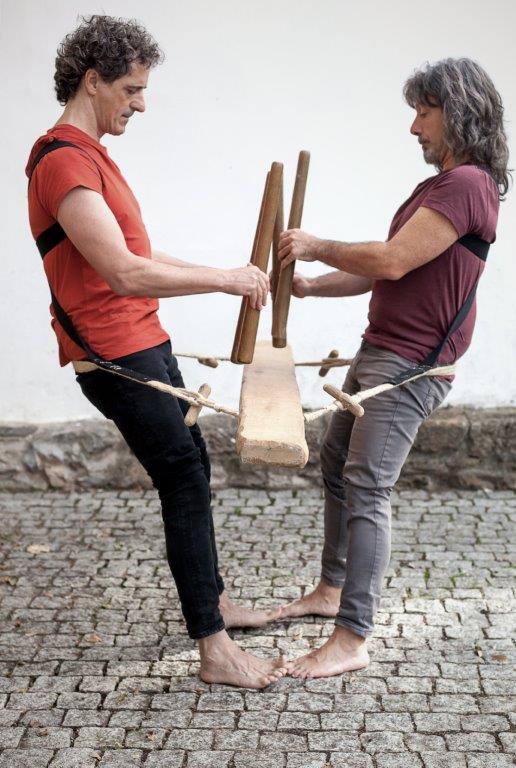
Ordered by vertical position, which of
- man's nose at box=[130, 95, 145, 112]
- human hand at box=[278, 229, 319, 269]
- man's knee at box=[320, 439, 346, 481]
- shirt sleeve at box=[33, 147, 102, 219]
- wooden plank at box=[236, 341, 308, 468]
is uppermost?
man's nose at box=[130, 95, 145, 112]

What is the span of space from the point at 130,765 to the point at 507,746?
1105mm

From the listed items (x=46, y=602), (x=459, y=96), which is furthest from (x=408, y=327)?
(x=46, y=602)

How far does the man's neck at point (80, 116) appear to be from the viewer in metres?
3.24

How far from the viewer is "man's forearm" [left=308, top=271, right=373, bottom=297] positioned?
3.96 m

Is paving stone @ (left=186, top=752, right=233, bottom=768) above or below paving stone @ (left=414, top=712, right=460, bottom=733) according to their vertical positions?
below

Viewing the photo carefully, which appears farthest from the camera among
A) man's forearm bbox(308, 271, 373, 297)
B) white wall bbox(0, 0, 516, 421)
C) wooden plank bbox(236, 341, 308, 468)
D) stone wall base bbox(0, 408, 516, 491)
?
stone wall base bbox(0, 408, 516, 491)

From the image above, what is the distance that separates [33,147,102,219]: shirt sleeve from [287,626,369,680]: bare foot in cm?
169

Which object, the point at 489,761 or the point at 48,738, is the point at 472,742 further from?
the point at 48,738

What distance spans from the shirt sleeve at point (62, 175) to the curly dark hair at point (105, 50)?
0.29 metres

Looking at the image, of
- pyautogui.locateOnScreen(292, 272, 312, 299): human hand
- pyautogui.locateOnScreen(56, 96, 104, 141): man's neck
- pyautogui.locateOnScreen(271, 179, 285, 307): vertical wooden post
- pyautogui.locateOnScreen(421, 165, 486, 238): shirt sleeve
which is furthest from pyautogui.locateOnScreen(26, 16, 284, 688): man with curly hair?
pyautogui.locateOnScreen(292, 272, 312, 299): human hand

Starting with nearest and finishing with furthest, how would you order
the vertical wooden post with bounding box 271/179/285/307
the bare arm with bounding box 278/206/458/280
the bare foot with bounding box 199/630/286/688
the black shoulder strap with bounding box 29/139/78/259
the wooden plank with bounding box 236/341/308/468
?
the wooden plank with bounding box 236/341/308/468 → the black shoulder strap with bounding box 29/139/78/259 → the bare arm with bounding box 278/206/458/280 → the bare foot with bounding box 199/630/286/688 → the vertical wooden post with bounding box 271/179/285/307

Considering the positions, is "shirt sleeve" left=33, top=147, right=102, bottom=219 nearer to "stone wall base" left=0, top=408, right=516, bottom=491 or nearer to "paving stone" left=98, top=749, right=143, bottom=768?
"paving stone" left=98, top=749, right=143, bottom=768

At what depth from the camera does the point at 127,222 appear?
3252mm

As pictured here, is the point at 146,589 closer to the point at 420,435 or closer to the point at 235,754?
the point at 235,754
